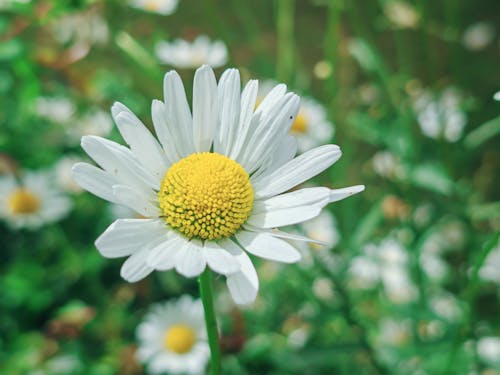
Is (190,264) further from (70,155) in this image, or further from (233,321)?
(70,155)

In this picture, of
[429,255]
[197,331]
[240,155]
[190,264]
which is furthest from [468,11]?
[190,264]

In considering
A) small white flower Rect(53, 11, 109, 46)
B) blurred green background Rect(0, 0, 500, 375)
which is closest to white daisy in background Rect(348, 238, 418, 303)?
blurred green background Rect(0, 0, 500, 375)

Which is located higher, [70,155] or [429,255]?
[70,155]

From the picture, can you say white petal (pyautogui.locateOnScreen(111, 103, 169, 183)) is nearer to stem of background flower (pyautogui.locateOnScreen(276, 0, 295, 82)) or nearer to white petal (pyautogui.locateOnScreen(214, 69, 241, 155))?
white petal (pyautogui.locateOnScreen(214, 69, 241, 155))

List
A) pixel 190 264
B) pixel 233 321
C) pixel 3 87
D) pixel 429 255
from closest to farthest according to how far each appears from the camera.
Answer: pixel 190 264
pixel 3 87
pixel 233 321
pixel 429 255

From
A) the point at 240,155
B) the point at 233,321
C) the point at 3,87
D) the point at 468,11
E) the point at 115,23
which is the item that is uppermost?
the point at 468,11

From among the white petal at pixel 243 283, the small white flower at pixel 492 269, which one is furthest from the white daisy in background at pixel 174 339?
the white petal at pixel 243 283

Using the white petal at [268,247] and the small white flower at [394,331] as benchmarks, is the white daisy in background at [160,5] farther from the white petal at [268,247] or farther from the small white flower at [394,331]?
the white petal at [268,247]
